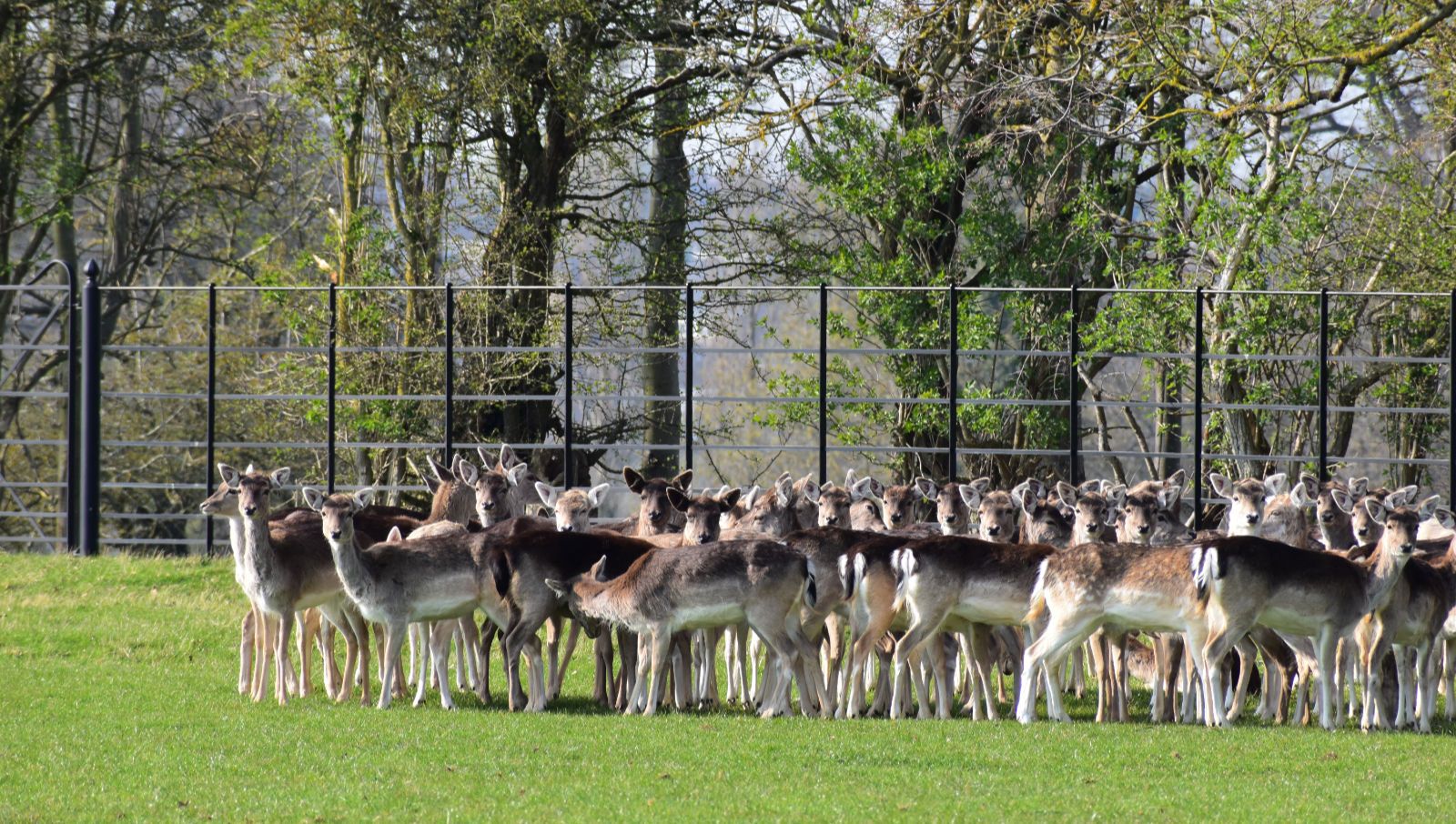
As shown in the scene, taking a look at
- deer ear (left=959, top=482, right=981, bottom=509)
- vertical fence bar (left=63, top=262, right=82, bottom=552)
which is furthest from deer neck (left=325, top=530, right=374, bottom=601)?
vertical fence bar (left=63, top=262, right=82, bottom=552)

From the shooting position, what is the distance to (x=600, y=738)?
37.2ft

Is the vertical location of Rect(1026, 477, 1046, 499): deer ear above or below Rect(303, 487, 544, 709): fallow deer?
above

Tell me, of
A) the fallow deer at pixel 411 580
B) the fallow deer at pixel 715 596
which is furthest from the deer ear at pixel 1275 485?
the fallow deer at pixel 411 580

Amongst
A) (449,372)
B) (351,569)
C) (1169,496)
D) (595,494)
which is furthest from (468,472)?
(1169,496)

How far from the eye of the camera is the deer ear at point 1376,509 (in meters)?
13.3

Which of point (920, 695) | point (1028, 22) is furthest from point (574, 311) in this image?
point (920, 695)

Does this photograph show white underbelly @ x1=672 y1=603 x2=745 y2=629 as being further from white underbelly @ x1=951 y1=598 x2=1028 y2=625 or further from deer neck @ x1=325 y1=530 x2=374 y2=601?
deer neck @ x1=325 y1=530 x2=374 y2=601

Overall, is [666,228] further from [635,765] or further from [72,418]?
[635,765]

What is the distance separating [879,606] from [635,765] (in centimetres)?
303

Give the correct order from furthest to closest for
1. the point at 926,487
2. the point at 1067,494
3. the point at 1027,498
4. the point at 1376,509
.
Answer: the point at 926,487, the point at 1027,498, the point at 1067,494, the point at 1376,509

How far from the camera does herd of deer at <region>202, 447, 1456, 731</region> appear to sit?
12.4 metres

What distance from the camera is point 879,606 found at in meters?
12.9

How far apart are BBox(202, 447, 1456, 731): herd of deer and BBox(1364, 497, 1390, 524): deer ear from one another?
3 centimetres

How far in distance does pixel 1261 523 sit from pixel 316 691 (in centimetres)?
813
